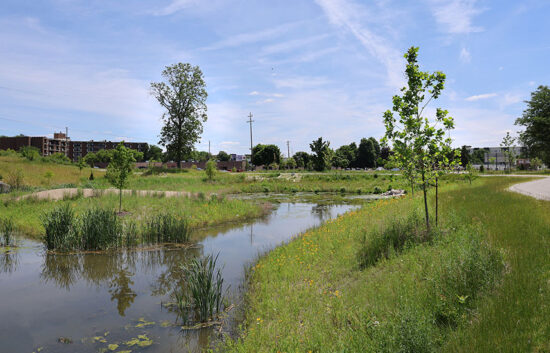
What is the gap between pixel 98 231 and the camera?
1333 centimetres

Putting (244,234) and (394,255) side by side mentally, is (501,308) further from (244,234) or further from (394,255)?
(244,234)

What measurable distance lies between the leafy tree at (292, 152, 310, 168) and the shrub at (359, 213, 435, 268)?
8885cm

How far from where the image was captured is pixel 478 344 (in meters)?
4.24

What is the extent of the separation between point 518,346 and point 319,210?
846 inches

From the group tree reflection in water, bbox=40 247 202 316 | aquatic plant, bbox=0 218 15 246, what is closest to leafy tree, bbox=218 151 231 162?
aquatic plant, bbox=0 218 15 246

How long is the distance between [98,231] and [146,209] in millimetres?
8124

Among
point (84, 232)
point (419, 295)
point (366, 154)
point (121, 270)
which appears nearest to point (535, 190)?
point (419, 295)

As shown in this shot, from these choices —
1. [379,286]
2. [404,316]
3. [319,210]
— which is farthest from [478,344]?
[319,210]

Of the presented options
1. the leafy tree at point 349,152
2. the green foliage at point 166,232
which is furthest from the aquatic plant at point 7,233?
the leafy tree at point 349,152

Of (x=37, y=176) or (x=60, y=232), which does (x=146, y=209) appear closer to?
(x=60, y=232)

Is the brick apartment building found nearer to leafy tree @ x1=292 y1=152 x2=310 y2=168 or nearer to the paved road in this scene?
leafy tree @ x1=292 y1=152 x2=310 y2=168

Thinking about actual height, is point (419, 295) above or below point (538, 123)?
below

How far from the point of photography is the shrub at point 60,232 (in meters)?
13.2

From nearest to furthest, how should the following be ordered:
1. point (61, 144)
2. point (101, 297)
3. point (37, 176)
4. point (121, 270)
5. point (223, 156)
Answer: point (101, 297) → point (121, 270) → point (37, 176) → point (61, 144) → point (223, 156)
